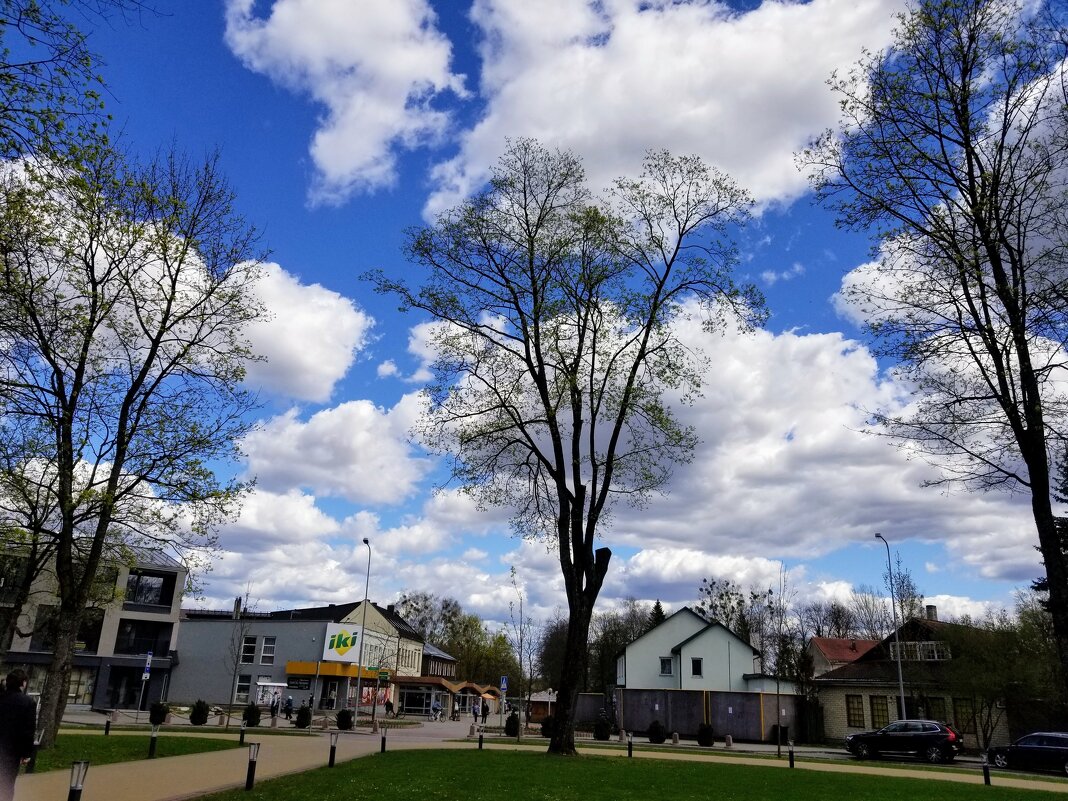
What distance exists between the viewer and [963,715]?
4253 centimetres

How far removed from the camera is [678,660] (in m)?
57.6

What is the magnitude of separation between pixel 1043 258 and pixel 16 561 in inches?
1365

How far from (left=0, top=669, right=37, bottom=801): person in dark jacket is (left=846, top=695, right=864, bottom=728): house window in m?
46.9

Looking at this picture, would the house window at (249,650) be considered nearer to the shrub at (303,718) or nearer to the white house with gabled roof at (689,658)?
→ the shrub at (303,718)

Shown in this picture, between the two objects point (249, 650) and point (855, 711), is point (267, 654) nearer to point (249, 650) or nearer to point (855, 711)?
point (249, 650)

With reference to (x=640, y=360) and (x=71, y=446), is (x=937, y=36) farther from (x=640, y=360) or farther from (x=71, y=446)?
(x=71, y=446)

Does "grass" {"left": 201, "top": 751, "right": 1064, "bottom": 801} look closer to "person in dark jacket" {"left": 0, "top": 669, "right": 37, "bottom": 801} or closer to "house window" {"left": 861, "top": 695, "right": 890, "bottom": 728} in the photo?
"person in dark jacket" {"left": 0, "top": 669, "right": 37, "bottom": 801}

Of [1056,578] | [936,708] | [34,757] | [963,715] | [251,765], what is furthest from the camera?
[936,708]

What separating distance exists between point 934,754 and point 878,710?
52.6ft

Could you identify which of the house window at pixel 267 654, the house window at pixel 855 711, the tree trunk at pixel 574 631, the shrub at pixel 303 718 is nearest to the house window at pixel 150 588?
the house window at pixel 267 654

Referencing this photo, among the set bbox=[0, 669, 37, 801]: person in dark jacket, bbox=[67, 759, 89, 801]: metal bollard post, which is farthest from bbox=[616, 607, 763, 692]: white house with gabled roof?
bbox=[0, 669, 37, 801]: person in dark jacket

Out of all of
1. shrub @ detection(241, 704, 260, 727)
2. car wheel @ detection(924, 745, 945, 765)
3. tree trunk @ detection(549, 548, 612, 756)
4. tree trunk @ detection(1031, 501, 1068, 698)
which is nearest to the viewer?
tree trunk @ detection(1031, 501, 1068, 698)

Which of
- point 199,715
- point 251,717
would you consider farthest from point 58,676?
point 251,717

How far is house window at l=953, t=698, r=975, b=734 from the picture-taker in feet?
A: 139
